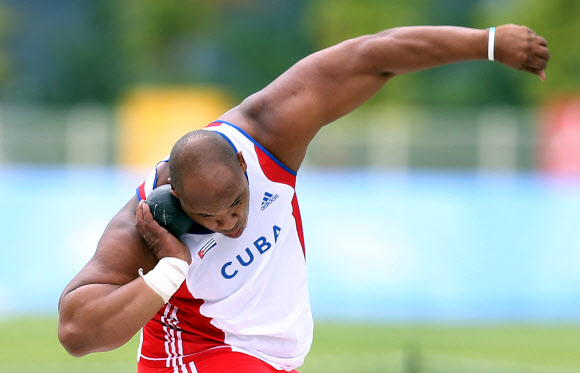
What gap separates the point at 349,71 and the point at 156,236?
1.43 meters

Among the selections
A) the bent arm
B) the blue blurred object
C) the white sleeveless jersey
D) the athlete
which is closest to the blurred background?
the blue blurred object

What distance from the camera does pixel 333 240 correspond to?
44.0ft

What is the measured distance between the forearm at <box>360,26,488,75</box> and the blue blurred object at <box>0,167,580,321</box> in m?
8.05

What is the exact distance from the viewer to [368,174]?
21.7 m

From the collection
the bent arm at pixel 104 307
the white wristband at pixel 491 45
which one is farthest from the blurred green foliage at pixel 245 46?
the bent arm at pixel 104 307

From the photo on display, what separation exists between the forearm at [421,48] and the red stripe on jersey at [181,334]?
1607 mm

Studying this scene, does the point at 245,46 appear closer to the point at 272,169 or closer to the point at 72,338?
the point at 272,169

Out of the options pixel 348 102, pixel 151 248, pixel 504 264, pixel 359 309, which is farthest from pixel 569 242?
pixel 151 248

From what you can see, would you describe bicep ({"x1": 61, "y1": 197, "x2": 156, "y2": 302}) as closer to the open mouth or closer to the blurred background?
the open mouth

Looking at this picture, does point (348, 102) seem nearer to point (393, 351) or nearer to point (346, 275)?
point (393, 351)

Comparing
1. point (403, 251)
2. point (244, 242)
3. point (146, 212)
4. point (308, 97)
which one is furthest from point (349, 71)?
point (403, 251)

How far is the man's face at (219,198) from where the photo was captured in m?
4.40

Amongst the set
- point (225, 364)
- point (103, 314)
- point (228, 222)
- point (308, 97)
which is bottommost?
point (225, 364)

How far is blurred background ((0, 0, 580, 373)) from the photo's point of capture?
517 inches
